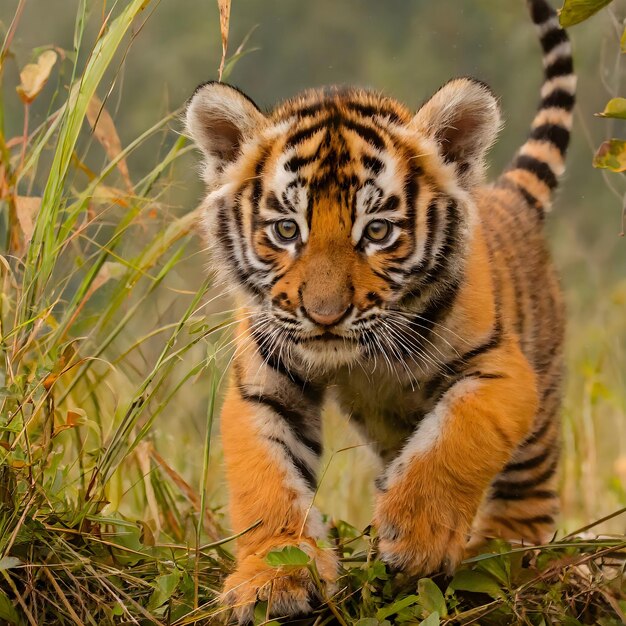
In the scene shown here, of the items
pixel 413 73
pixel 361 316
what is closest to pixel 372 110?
pixel 361 316

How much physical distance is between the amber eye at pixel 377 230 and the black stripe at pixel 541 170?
67.1 inches

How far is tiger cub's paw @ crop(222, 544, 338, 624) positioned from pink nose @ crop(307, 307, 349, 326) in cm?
58

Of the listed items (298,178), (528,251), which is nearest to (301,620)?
(298,178)

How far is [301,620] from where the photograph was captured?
266 centimetres

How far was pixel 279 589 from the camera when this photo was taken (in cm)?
265

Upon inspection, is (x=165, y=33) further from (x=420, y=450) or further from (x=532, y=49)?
(x=420, y=450)

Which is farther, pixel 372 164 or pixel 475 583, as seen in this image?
pixel 372 164

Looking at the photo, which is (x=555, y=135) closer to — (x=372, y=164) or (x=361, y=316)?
(x=372, y=164)

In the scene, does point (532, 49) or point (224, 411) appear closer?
point (224, 411)

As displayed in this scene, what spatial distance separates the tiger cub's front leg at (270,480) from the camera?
105 inches

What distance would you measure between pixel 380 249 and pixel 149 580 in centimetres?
105

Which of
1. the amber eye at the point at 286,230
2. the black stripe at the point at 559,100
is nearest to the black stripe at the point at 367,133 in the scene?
the amber eye at the point at 286,230

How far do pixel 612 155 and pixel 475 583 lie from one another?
3.57 feet

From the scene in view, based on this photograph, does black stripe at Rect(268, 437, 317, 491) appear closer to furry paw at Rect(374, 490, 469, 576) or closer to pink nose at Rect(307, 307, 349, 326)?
furry paw at Rect(374, 490, 469, 576)
